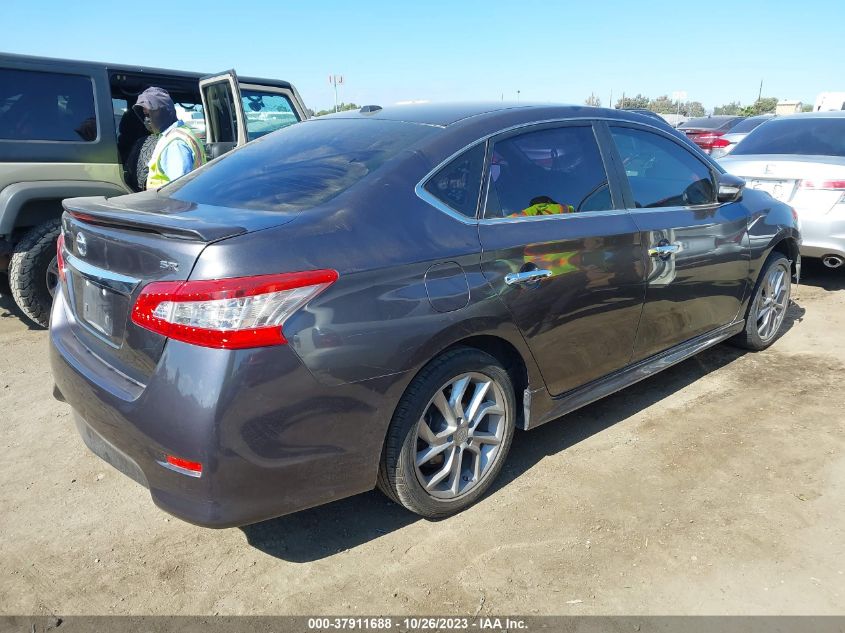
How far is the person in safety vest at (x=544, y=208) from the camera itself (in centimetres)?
294

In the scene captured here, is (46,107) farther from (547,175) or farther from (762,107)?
(762,107)

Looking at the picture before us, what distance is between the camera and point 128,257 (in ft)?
7.48

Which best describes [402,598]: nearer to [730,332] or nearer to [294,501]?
[294,501]

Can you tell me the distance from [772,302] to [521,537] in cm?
315

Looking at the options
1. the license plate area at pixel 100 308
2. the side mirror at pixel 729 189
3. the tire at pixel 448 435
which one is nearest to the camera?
the license plate area at pixel 100 308

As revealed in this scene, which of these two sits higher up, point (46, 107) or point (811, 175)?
point (46, 107)

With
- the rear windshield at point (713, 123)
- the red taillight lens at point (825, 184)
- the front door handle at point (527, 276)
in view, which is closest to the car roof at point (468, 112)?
the front door handle at point (527, 276)

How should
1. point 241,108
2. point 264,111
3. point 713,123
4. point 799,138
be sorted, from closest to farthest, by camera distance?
point 241,108, point 264,111, point 799,138, point 713,123

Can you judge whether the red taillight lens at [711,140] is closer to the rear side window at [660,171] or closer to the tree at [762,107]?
the rear side window at [660,171]

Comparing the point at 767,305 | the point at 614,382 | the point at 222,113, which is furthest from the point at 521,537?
the point at 222,113

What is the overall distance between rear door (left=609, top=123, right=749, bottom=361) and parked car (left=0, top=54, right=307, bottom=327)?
369 centimetres

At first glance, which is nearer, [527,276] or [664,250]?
[527,276]

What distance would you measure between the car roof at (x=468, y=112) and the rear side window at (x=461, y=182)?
0.21 m

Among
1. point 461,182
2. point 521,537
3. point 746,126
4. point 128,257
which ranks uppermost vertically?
point 746,126
